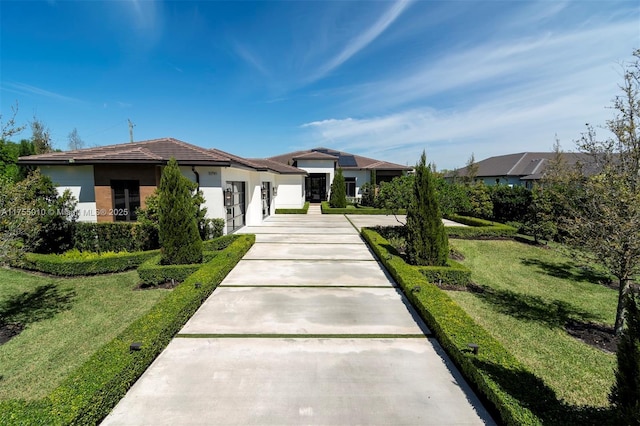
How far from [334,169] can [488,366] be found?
2880 centimetres

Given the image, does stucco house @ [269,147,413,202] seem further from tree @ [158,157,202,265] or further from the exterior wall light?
tree @ [158,157,202,265]

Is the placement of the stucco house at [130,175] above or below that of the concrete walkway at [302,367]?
above

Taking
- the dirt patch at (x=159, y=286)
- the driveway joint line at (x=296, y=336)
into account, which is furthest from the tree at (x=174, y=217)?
the driveway joint line at (x=296, y=336)

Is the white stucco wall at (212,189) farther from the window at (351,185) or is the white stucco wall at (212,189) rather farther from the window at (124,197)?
the window at (351,185)

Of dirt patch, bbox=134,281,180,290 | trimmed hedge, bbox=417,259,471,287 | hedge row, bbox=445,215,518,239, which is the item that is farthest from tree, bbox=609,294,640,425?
hedge row, bbox=445,215,518,239

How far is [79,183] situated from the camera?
39.2ft

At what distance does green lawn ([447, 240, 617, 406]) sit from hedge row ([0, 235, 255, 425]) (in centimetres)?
545

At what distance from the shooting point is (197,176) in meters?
12.7

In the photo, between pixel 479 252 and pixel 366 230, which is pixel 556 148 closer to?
pixel 479 252

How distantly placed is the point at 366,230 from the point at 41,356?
1176 cm

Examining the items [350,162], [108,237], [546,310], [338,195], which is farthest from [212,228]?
[350,162]

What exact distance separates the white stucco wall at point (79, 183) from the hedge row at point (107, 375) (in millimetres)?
8453

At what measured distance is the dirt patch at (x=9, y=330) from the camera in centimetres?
561

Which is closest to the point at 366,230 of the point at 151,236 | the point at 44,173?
the point at 151,236
